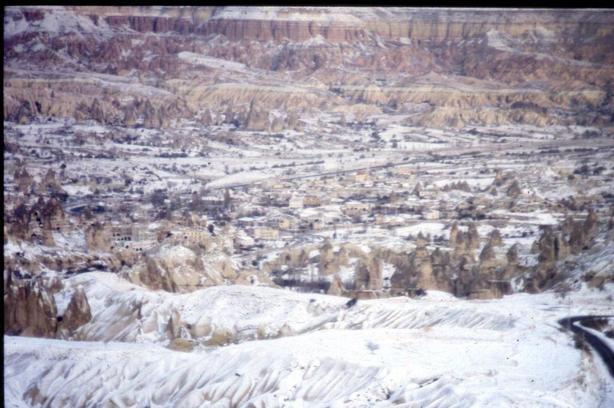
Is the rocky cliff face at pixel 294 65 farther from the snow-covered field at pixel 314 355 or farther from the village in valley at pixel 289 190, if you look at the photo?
the snow-covered field at pixel 314 355

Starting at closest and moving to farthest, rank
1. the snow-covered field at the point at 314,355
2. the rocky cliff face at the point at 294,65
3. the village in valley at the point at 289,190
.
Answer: the snow-covered field at the point at 314,355, the village in valley at the point at 289,190, the rocky cliff face at the point at 294,65

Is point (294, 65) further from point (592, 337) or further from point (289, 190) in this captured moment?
point (592, 337)

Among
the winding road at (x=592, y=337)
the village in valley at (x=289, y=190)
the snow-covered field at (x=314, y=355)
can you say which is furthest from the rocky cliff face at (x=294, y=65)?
the winding road at (x=592, y=337)

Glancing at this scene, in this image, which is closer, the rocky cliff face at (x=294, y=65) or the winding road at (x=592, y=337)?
the winding road at (x=592, y=337)

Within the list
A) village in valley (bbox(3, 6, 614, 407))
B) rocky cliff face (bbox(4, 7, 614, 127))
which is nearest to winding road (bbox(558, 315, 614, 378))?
village in valley (bbox(3, 6, 614, 407))

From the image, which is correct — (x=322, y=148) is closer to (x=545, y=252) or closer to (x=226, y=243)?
(x=226, y=243)

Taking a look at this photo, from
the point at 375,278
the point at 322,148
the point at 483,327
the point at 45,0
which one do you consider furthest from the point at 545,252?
the point at 45,0
